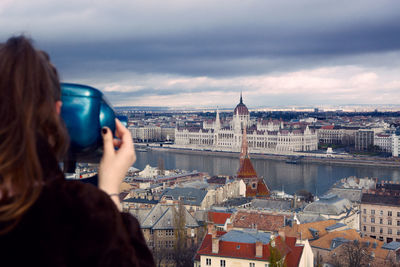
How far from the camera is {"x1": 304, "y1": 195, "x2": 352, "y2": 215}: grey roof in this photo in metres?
6.97

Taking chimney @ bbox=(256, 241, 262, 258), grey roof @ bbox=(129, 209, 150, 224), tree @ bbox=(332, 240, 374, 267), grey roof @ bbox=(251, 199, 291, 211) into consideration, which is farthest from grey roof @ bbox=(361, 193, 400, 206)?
chimney @ bbox=(256, 241, 262, 258)

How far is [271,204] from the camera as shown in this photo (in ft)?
25.1

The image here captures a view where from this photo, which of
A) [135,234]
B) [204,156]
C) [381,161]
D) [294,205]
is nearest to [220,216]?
[294,205]

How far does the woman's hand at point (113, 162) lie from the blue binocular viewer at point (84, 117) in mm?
12

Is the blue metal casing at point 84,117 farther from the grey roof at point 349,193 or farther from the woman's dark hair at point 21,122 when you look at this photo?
the grey roof at point 349,193

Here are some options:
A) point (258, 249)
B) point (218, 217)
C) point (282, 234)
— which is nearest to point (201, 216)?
point (218, 217)

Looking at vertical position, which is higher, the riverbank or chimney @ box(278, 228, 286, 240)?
chimney @ box(278, 228, 286, 240)

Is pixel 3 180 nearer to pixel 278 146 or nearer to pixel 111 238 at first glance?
pixel 111 238

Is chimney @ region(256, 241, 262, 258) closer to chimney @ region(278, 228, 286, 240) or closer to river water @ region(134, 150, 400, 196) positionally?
chimney @ region(278, 228, 286, 240)

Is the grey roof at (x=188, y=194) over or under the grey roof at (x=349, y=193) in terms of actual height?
over

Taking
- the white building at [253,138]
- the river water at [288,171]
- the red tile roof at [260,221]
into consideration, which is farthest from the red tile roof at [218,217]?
the white building at [253,138]

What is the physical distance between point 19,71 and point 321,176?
43.7 feet

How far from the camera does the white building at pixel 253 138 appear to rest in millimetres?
21719

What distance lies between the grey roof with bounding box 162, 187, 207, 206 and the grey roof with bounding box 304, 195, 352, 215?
1.75m
